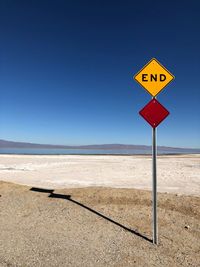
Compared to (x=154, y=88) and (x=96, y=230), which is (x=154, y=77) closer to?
(x=154, y=88)

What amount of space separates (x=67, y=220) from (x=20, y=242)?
1526mm

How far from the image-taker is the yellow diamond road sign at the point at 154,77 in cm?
546

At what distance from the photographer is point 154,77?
18.1ft

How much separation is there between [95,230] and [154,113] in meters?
2.67

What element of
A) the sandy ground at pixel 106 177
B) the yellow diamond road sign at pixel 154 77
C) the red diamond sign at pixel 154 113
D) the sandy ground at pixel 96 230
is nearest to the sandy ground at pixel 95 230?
the sandy ground at pixel 96 230

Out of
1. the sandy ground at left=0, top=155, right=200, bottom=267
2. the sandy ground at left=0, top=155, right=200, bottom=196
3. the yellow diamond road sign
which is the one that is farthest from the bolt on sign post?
the sandy ground at left=0, top=155, right=200, bottom=196

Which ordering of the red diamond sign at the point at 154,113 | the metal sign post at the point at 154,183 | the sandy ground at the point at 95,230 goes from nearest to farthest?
the sandy ground at the point at 95,230 < the metal sign post at the point at 154,183 < the red diamond sign at the point at 154,113

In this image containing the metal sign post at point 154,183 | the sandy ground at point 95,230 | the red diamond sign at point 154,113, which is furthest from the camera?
the red diamond sign at point 154,113

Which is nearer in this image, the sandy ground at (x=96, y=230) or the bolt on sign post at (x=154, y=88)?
the sandy ground at (x=96, y=230)

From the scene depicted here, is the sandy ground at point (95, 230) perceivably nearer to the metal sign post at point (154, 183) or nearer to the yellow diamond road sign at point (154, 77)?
the metal sign post at point (154, 183)

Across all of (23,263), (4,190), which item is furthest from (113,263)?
(4,190)

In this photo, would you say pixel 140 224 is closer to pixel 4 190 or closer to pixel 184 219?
pixel 184 219


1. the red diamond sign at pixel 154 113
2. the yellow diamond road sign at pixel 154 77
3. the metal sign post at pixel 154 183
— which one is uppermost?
the yellow diamond road sign at pixel 154 77

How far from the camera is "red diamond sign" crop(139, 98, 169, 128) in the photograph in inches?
211
